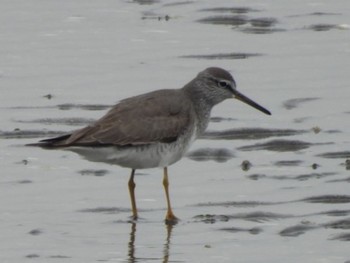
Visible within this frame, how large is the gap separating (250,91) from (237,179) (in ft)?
9.77

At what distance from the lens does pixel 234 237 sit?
11000mm

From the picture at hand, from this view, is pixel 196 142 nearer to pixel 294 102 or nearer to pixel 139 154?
pixel 294 102

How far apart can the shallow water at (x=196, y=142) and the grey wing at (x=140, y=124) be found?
513 millimetres

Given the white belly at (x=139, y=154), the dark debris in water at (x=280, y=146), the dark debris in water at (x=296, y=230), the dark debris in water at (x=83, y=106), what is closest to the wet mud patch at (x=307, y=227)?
the dark debris in water at (x=296, y=230)

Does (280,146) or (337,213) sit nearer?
(337,213)

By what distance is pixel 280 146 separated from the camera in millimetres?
13602

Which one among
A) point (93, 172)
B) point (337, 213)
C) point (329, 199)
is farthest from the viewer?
point (93, 172)

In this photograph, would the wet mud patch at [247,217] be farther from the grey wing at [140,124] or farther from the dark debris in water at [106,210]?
A: the grey wing at [140,124]

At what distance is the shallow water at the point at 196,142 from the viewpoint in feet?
36.0

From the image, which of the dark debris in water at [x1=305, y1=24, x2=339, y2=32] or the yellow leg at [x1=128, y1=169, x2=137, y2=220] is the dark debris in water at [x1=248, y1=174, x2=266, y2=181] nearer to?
the yellow leg at [x1=128, y1=169, x2=137, y2=220]

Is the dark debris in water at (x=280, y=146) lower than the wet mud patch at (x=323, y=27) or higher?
lower

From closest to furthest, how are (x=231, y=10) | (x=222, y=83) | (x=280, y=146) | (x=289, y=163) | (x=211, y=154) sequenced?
1. (x=289, y=163)
2. (x=222, y=83)
3. (x=211, y=154)
4. (x=280, y=146)
5. (x=231, y=10)

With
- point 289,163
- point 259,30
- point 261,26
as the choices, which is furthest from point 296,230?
point 261,26

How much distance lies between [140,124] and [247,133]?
6.79ft
